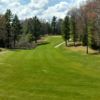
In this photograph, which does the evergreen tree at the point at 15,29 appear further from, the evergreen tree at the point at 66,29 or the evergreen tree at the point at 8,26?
the evergreen tree at the point at 66,29

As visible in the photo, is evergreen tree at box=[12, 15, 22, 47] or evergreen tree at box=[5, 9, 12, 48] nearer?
evergreen tree at box=[5, 9, 12, 48]

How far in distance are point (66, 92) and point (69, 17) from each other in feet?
264

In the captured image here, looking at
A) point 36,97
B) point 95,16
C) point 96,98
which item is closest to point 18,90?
point 36,97

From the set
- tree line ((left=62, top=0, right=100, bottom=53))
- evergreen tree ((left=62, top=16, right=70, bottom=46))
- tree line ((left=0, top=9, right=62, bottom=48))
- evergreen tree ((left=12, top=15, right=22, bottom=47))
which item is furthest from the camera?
evergreen tree ((left=12, top=15, right=22, bottom=47))

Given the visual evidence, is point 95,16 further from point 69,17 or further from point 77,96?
point 77,96

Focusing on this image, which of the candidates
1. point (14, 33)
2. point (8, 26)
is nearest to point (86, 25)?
point (8, 26)

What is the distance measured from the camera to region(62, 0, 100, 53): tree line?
2353 inches

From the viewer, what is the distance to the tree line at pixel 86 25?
5977cm

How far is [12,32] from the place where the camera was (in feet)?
344

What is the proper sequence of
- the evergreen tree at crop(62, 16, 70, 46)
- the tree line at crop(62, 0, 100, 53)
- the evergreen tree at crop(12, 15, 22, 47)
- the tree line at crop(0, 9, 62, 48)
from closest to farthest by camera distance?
the tree line at crop(62, 0, 100, 53) < the evergreen tree at crop(62, 16, 70, 46) < the tree line at crop(0, 9, 62, 48) < the evergreen tree at crop(12, 15, 22, 47)

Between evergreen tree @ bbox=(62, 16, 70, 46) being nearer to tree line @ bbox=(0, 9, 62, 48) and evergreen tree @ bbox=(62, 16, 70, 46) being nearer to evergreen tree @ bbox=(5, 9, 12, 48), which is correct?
tree line @ bbox=(0, 9, 62, 48)

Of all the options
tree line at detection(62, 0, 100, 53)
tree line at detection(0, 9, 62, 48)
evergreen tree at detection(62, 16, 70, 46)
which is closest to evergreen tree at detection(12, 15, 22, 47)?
tree line at detection(0, 9, 62, 48)

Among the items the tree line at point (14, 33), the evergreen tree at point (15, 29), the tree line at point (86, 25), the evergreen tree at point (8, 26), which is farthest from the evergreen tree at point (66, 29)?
the evergreen tree at point (15, 29)

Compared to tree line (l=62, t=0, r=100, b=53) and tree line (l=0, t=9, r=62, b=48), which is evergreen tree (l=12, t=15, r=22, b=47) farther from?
tree line (l=62, t=0, r=100, b=53)
